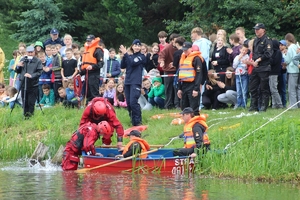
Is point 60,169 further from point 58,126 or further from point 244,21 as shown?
point 244,21

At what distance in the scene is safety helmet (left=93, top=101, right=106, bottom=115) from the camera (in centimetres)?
1911

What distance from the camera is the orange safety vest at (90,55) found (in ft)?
75.9

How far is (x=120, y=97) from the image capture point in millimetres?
24484

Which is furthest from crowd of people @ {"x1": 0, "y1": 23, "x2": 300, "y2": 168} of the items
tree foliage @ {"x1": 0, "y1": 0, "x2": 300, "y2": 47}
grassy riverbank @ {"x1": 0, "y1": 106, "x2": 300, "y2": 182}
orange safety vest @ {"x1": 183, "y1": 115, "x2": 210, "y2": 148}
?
tree foliage @ {"x1": 0, "y1": 0, "x2": 300, "y2": 47}

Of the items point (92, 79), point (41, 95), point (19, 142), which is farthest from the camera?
point (41, 95)

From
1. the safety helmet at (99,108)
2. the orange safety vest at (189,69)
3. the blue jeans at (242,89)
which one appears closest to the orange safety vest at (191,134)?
the safety helmet at (99,108)

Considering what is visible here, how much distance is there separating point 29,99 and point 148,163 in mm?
6889

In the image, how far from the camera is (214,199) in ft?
48.2

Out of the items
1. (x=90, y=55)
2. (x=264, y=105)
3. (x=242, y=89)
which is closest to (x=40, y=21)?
(x=90, y=55)

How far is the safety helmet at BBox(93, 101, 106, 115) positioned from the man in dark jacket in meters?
4.74

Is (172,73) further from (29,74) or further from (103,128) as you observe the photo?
(103,128)

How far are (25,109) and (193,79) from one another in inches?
234

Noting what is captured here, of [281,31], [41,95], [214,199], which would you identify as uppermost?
[281,31]

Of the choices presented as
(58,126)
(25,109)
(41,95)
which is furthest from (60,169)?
(41,95)
